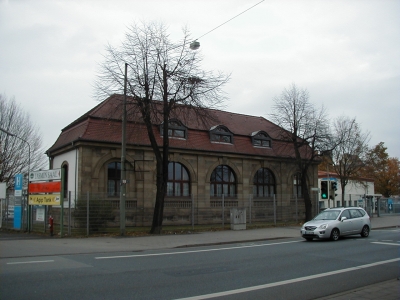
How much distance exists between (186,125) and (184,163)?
3.09 meters

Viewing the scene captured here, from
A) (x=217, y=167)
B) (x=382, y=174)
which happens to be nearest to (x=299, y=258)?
(x=217, y=167)

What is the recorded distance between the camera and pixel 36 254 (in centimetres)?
1412

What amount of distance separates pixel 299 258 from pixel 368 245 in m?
5.12

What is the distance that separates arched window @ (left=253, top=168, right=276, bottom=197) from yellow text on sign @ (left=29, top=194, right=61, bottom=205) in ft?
59.6

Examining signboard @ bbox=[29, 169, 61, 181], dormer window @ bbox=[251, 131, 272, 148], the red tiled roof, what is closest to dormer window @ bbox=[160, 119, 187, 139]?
the red tiled roof

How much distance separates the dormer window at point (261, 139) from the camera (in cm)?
3606

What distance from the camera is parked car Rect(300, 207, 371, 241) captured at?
61.2 feet

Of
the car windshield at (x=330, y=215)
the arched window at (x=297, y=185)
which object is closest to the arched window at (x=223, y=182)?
the arched window at (x=297, y=185)

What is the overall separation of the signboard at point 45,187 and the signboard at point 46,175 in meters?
0.26

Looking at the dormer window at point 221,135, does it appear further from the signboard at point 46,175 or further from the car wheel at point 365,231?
the car wheel at point 365,231

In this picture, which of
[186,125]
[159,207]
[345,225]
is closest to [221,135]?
[186,125]

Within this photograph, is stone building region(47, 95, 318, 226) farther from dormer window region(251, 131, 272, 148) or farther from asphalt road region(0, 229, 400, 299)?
asphalt road region(0, 229, 400, 299)

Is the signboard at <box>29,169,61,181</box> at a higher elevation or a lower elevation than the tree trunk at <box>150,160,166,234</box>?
higher

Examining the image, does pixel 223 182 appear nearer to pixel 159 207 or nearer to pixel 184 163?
pixel 184 163
